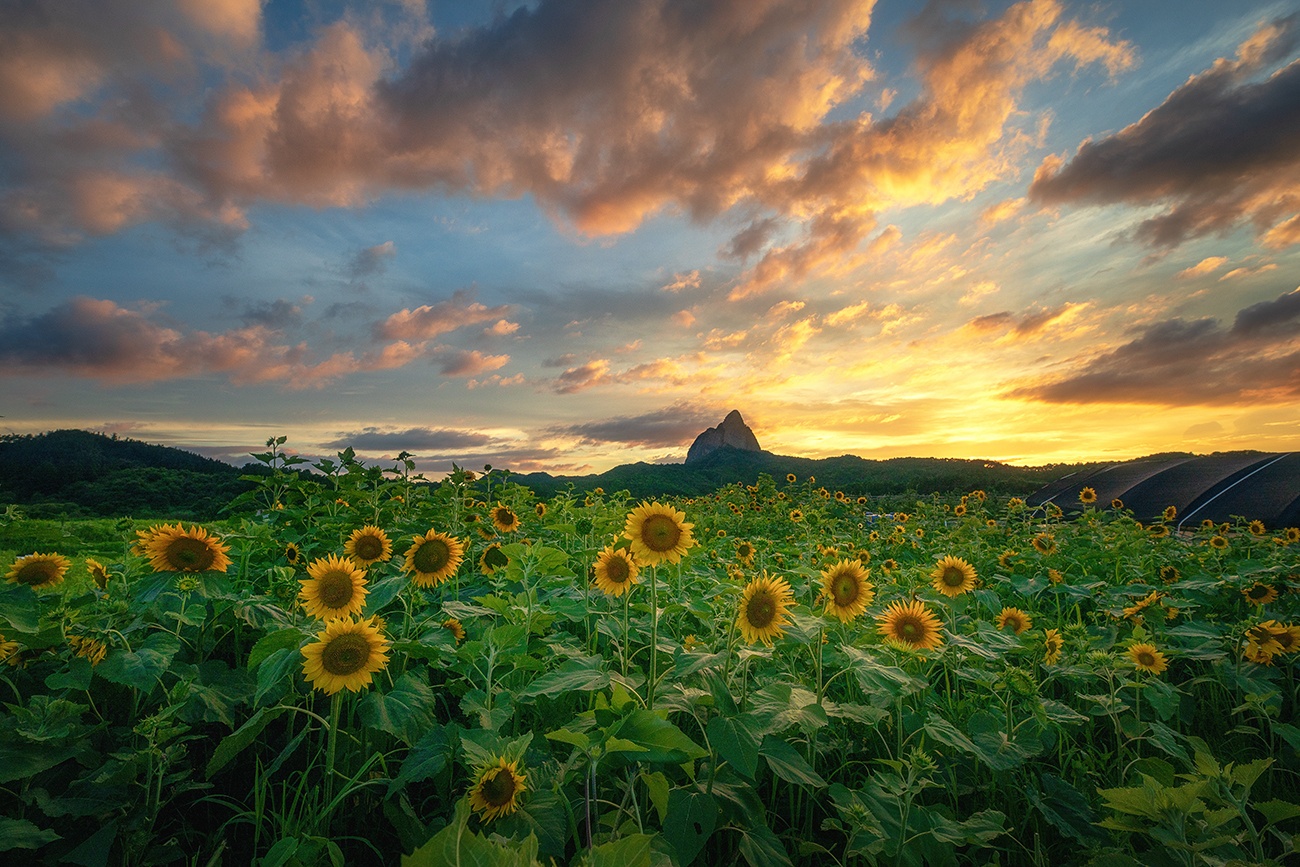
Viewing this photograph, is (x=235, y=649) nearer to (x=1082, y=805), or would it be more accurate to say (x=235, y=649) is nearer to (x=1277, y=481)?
(x=1082, y=805)

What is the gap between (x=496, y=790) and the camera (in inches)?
60.9

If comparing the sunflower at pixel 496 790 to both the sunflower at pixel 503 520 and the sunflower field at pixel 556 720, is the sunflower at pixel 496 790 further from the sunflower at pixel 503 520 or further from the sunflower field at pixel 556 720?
the sunflower at pixel 503 520

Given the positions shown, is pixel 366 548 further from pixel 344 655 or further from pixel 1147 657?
pixel 1147 657

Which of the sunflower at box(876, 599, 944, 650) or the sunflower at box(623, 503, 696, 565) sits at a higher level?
the sunflower at box(623, 503, 696, 565)

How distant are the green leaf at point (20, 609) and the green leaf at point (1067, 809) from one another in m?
3.78

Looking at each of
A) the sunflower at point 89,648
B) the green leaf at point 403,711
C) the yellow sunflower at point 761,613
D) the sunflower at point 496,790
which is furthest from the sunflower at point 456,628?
the yellow sunflower at point 761,613

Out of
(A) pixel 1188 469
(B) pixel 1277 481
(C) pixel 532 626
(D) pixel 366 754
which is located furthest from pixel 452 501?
(A) pixel 1188 469

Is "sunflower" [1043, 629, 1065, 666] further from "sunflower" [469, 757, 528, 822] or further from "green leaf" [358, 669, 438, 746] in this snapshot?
"green leaf" [358, 669, 438, 746]

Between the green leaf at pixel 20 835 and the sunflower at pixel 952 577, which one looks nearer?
the green leaf at pixel 20 835

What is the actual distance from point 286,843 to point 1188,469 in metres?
22.1

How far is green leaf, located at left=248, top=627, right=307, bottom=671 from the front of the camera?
186 centimetres

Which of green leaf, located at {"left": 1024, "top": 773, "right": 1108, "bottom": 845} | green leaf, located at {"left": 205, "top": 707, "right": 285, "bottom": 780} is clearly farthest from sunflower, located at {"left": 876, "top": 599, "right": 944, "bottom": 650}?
green leaf, located at {"left": 205, "top": 707, "right": 285, "bottom": 780}

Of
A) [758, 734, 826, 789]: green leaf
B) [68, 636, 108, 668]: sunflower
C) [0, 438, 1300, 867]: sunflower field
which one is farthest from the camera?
[68, 636, 108, 668]: sunflower

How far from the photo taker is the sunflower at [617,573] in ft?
8.27
